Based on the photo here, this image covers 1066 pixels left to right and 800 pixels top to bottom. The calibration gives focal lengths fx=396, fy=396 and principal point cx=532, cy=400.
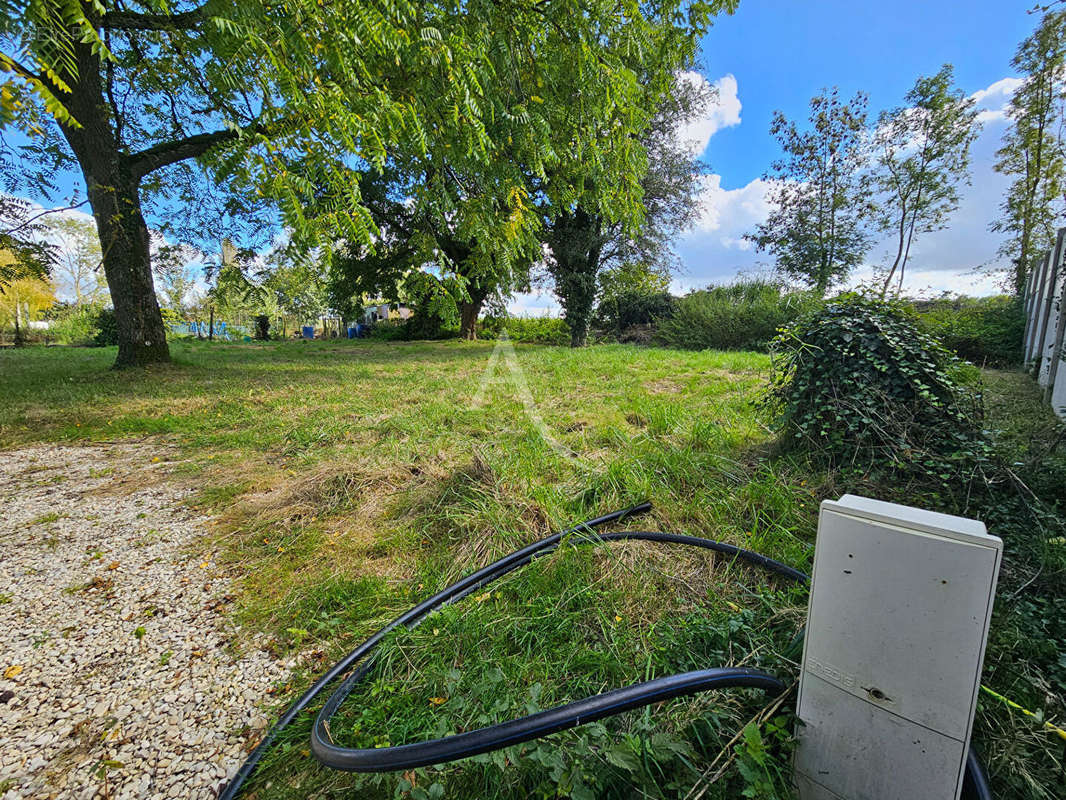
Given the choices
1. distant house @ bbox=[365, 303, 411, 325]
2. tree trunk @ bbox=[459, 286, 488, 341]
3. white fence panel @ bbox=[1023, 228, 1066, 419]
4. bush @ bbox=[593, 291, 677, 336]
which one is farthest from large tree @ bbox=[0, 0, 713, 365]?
distant house @ bbox=[365, 303, 411, 325]

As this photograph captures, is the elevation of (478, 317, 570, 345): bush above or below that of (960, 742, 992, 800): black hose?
above

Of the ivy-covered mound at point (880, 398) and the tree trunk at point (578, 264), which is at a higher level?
the tree trunk at point (578, 264)

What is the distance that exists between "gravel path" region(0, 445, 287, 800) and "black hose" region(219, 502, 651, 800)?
69 mm

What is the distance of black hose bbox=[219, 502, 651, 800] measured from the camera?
0.99 metres

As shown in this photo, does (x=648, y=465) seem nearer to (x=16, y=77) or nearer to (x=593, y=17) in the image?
(x=593, y=17)

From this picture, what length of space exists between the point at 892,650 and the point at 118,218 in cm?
799

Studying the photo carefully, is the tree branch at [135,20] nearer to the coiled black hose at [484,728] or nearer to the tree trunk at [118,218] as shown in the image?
the tree trunk at [118,218]

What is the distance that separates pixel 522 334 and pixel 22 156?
13.8 metres

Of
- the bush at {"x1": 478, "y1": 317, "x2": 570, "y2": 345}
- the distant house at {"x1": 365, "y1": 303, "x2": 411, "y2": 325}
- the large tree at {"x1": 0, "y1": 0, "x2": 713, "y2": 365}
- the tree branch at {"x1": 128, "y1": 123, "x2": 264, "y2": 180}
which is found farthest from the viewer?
the distant house at {"x1": 365, "y1": 303, "x2": 411, "y2": 325}

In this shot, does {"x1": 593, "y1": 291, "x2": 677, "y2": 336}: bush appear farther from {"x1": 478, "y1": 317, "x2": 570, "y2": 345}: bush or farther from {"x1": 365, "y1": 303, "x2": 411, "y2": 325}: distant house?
{"x1": 365, "y1": 303, "x2": 411, "y2": 325}: distant house

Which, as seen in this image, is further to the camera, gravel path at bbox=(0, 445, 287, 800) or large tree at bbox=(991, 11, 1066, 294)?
large tree at bbox=(991, 11, 1066, 294)

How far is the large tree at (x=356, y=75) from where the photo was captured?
173cm

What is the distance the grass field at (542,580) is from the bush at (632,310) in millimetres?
11597
